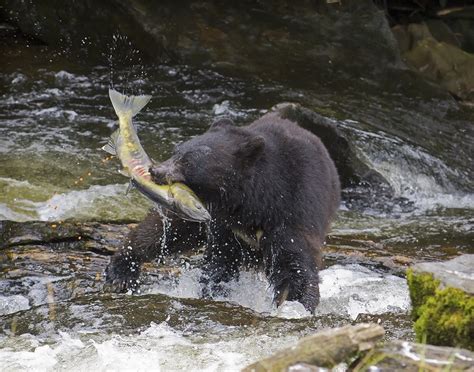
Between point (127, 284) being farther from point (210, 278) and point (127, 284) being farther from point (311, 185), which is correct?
point (311, 185)

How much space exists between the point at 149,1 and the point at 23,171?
4.88 m

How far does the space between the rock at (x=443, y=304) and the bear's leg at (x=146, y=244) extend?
2.85m

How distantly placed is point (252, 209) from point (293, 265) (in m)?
0.49

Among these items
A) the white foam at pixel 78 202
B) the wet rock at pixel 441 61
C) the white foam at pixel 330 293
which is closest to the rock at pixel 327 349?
the white foam at pixel 330 293

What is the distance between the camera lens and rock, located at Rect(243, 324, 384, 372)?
3.46 m

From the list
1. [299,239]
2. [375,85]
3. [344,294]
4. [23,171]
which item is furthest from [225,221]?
[375,85]

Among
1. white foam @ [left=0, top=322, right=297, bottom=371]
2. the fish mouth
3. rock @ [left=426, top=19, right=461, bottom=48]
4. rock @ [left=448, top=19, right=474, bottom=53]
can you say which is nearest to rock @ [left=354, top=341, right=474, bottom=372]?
white foam @ [left=0, top=322, right=297, bottom=371]

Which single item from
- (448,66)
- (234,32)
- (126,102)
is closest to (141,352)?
(126,102)

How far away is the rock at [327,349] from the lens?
3461 millimetres

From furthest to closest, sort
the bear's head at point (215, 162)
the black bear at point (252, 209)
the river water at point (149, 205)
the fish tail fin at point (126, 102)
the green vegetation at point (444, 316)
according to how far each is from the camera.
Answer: the black bear at point (252, 209)
the bear's head at point (215, 162)
the fish tail fin at point (126, 102)
the river water at point (149, 205)
the green vegetation at point (444, 316)

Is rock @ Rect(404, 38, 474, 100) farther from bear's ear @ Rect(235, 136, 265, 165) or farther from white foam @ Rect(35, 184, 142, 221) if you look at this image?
bear's ear @ Rect(235, 136, 265, 165)

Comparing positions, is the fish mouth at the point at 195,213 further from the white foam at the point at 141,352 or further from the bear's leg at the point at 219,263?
the bear's leg at the point at 219,263

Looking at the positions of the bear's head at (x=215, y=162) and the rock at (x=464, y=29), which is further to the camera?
the rock at (x=464, y=29)

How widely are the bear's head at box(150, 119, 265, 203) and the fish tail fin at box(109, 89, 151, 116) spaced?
44cm
